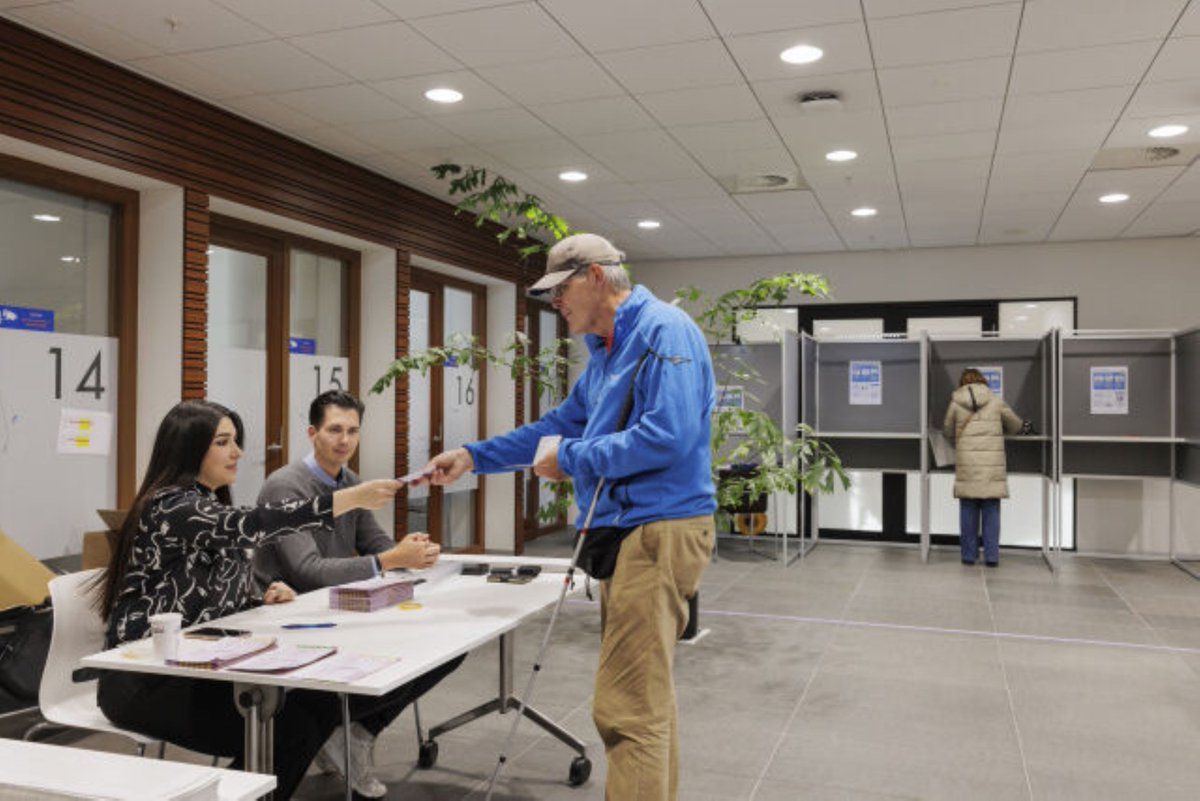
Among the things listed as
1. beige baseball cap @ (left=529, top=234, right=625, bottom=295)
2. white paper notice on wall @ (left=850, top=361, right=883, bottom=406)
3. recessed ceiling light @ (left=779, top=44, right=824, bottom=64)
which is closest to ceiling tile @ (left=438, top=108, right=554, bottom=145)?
recessed ceiling light @ (left=779, top=44, right=824, bottom=64)

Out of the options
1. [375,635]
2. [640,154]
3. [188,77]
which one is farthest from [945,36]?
[188,77]

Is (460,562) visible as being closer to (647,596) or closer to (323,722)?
(323,722)

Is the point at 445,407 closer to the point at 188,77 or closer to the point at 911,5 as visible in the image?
the point at 188,77

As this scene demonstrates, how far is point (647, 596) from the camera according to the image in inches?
92.2

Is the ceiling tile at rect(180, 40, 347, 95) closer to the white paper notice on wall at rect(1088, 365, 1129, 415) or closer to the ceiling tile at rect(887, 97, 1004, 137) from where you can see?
the ceiling tile at rect(887, 97, 1004, 137)

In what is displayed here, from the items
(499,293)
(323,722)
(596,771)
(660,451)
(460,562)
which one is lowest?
(596,771)

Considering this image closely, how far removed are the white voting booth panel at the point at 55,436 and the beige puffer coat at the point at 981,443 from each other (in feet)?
20.2

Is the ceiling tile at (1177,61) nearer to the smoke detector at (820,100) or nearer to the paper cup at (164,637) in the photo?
the smoke detector at (820,100)

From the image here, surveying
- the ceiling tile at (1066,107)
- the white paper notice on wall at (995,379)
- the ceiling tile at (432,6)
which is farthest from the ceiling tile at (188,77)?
the white paper notice on wall at (995,379)

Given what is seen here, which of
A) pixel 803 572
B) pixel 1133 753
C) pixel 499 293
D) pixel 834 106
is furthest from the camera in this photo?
pixel 499 293

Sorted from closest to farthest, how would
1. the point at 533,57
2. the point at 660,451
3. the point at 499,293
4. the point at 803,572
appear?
the point at 660,451 < the point at 533,57 < the point at 803,572 < the point at 499,293

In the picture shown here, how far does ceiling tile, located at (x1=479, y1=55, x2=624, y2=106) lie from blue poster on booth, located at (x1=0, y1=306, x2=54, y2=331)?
233 centimetres

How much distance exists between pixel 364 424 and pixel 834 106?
3836 mm

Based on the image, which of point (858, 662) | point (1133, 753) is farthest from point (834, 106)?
point (1133, 753)
